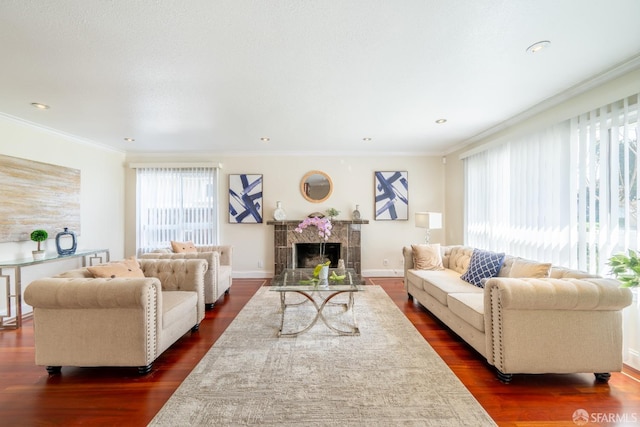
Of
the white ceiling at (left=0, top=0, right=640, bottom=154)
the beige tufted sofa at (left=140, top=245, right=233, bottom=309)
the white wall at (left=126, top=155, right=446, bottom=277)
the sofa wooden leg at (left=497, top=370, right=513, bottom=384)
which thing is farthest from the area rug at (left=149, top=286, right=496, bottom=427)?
the white wall at (left=126, top=155, right=446, bottom=277)

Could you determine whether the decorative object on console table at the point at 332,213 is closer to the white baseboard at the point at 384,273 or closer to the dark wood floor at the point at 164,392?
the white baseboard at the point at 384,273

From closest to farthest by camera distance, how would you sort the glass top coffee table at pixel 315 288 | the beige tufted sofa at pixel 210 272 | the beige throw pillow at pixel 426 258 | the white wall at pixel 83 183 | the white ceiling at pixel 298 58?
the white ceiling at pixel 298 58
the glass top coffee table at pixel 315 288
the white wall at pixel 83 183
the beige tufted sofa at pixel 210 272
the beige throw pillow at pixel 426 258

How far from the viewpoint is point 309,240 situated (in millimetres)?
5562

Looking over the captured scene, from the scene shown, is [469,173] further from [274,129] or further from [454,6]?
[454,6]

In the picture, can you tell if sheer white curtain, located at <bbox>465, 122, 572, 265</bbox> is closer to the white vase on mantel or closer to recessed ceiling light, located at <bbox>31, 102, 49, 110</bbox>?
the white vase on mantel

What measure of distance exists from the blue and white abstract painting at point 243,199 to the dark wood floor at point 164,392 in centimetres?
316

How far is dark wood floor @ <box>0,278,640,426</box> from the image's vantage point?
1.85 meters

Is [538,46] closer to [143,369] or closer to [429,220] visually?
[429,220]

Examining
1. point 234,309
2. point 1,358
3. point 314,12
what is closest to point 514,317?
point 314,12

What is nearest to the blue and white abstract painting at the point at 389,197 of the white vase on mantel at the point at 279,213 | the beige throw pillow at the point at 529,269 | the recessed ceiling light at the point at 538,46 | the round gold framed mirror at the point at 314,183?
the round gold framed mirror at the point at 314,183

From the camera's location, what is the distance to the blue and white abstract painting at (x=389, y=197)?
5.76m

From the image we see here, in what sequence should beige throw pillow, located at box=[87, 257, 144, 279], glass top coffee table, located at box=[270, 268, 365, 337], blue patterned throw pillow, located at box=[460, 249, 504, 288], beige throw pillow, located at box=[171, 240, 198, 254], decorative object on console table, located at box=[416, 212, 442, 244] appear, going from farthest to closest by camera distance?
decorative object on console table, located at box=[416, 212, 442, 244]
beige throw pillow, located at box=[171, 240, 198, 254]
blue patterned throw pillow, located at box=[460, 249, 504, 288]
glass top coffee table, located at box=[270, 268, 365, 337]
beige throw pillow, located at box=[87, 257, 144, 279]

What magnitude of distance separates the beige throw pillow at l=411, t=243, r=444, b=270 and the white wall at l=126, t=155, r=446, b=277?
5.12 ft

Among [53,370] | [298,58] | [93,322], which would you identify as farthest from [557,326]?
[53,370]
